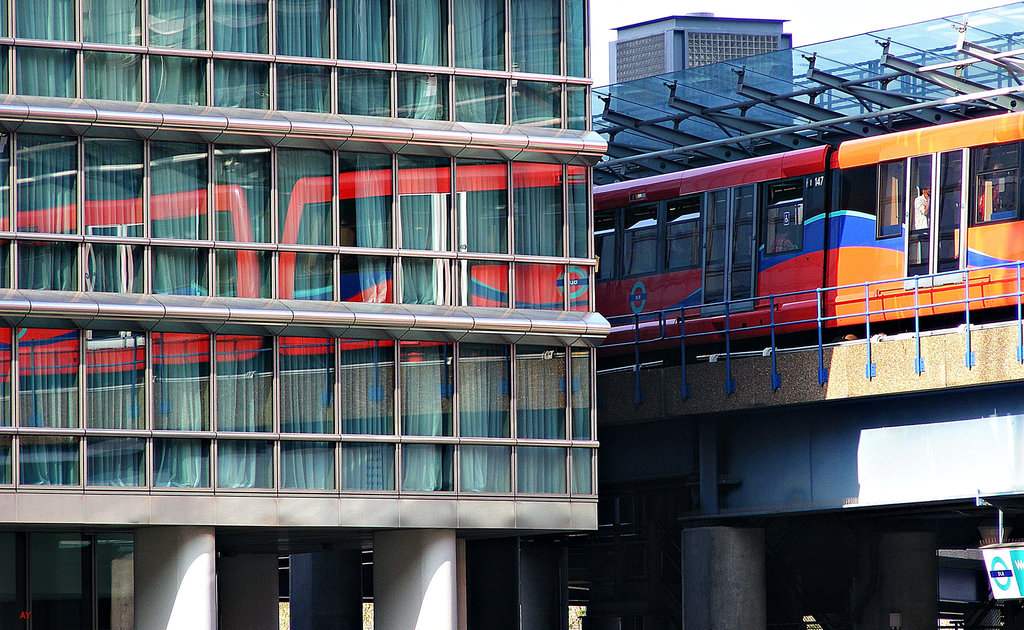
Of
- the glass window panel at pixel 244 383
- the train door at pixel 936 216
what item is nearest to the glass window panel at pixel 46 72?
the glass window panel at pixel 244 383

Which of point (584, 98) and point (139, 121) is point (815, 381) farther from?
point (139, 121)

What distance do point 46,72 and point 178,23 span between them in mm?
1972

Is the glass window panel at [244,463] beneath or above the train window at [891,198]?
beneath

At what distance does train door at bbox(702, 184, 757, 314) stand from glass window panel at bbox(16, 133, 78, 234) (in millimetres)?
11639

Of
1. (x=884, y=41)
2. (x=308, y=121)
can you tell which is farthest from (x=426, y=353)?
(x=884, y=41)

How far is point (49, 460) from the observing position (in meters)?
22.5

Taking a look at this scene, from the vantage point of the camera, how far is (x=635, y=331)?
2936 cm

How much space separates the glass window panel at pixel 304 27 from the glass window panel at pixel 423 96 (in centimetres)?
127

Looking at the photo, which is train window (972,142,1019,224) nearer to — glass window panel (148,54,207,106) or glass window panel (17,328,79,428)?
glass window panel (148,54,207,106)

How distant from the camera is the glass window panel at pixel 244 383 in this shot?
76.9 ft

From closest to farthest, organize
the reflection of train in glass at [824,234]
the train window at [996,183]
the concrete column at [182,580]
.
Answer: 1. the concrete column at [182,580]
2. the train window at [996,183]
3. the reflection of train in glass at [824,234]

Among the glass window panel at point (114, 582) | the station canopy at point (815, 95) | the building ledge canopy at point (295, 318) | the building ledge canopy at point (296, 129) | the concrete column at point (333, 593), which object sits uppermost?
the station canopy at point (815, 95)

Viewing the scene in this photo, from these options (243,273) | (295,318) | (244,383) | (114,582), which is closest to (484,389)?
(295,318)

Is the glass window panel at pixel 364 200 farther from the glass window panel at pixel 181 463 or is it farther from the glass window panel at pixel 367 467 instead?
the glass window panel at pixel 181 463
